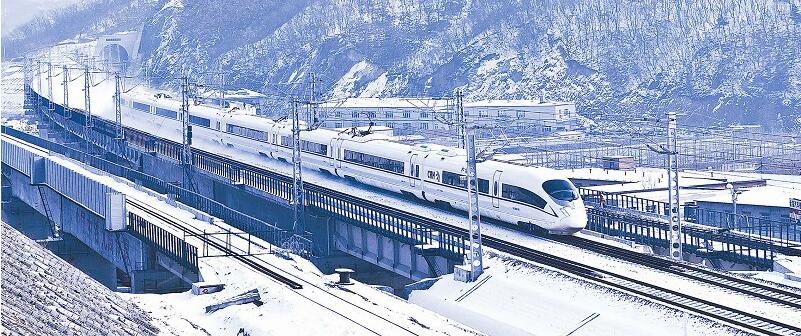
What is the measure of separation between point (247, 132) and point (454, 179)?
42.6 meters

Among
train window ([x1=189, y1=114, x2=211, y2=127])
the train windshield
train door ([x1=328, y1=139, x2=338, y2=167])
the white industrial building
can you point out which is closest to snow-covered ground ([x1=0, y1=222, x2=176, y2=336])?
the train windshield

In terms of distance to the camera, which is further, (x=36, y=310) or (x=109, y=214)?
(x=109, y=214)

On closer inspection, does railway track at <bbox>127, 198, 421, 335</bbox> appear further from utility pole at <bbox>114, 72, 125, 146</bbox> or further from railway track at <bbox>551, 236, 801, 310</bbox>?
utility pole at <bbox>114, 72, 125, 146</bbox>

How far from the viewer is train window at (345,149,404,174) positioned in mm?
72281

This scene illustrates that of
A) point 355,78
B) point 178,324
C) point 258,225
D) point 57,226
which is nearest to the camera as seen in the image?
point 178,324

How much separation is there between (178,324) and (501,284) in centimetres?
1274

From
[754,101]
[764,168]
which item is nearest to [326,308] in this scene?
[764,168]

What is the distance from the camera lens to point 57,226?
87375mm

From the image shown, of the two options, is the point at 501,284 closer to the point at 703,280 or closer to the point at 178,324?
the point at 703,280

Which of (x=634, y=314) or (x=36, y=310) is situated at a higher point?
(x=36, y=310)

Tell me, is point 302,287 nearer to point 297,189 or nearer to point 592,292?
point 592,292

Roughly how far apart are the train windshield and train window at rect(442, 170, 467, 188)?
7.30 m

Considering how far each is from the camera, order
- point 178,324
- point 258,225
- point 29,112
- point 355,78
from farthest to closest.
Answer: point 355,78 < point 29,112 < point 258,225 < point 178,324

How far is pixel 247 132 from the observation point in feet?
342
